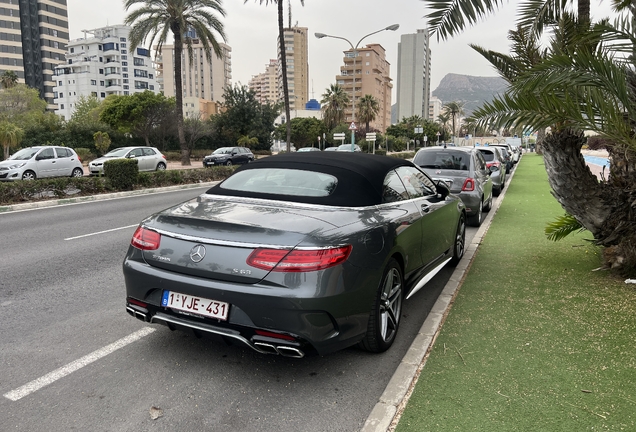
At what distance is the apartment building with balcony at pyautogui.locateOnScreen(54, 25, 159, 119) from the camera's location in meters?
105

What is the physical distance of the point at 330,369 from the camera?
3.55m

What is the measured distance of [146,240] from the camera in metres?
3.45

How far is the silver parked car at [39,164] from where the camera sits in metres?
18.5

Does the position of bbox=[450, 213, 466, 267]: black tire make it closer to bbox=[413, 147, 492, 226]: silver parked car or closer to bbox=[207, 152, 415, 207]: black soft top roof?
bbox=[207, 152, 415, 207]: black soft top roof

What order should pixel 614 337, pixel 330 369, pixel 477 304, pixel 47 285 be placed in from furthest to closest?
pixel 47 285
pixel 477 304
pixel 614 337
pixel 330 369

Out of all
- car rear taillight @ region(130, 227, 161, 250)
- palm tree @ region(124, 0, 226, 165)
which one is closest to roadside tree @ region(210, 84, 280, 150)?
palm tree @ region(124, 0, 226, 165)

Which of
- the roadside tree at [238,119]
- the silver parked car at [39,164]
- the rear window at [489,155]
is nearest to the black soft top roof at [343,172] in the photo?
the rear window at [489,155]

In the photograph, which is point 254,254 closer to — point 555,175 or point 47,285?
point 47,285

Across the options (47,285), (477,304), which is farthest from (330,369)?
(47,285)

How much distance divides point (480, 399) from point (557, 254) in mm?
4652

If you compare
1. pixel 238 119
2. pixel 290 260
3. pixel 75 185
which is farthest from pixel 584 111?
pixel 238 119

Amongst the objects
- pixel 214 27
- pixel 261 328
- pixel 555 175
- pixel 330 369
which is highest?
pixel 214 27

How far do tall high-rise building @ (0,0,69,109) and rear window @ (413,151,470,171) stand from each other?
111538mm

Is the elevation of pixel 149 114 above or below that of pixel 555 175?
above
